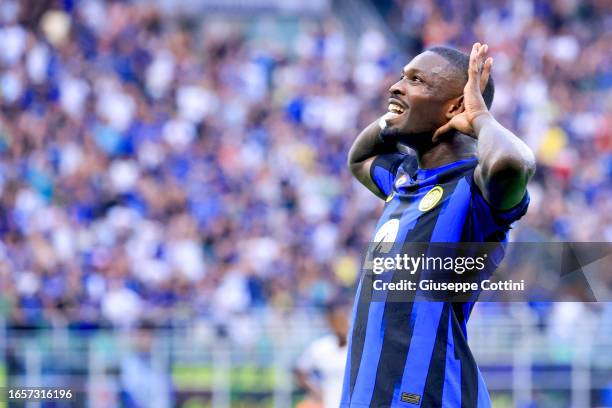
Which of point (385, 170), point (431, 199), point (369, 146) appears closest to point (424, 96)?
point (431, 199)

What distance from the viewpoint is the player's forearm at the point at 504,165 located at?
12.9ft

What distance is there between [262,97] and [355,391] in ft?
43.5

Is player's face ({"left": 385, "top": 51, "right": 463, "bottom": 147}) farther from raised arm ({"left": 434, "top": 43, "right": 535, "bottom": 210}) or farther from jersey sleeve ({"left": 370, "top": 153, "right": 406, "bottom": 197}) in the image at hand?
jersey sleeve ({"left": 370, "top": 153, "right": 406, "bottom": 197})

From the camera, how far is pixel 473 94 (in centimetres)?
428

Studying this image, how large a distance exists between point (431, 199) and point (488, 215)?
264 mm

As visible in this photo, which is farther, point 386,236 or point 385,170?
point 385,170

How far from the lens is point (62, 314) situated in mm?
12531

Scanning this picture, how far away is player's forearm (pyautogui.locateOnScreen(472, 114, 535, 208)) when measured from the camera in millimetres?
3938

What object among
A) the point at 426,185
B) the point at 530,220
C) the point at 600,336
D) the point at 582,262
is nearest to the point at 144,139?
the point at 530,220

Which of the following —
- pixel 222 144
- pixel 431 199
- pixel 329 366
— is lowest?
pixel 329 366

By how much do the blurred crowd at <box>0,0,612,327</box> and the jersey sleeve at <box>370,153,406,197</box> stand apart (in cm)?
779

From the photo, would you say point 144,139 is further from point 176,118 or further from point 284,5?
point 284,5

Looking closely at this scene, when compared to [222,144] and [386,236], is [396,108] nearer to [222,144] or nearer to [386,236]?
[386,236]

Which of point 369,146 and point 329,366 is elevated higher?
point 369,146
